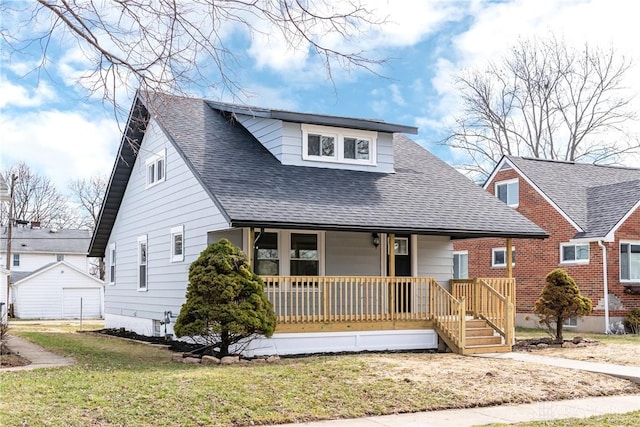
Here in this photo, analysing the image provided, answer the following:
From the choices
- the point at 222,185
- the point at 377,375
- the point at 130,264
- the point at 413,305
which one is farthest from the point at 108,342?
the point at 377,375

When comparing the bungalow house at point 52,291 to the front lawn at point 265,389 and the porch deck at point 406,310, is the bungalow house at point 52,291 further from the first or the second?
the front lawn at point 265,389

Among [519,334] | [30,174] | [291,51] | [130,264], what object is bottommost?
[519,334]

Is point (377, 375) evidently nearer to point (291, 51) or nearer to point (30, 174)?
point (291, 51)

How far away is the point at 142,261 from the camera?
67.0 ft

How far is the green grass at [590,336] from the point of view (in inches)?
726

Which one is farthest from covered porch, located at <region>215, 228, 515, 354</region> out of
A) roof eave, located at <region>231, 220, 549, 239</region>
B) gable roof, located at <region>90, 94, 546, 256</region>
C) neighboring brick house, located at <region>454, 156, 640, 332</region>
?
neighboring brick house, located at <region>454, 156, 640, 332</region>

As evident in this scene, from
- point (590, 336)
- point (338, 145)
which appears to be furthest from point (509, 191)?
point (338, 145)

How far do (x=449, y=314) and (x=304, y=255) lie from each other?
11.5 feet

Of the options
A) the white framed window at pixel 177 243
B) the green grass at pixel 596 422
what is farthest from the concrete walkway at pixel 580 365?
the white framed window at pixel 177 243

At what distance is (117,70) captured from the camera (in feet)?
27.9

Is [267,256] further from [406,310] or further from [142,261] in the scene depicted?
[142,261]

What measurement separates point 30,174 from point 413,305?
37.0m

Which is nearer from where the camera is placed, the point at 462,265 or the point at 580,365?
the point at 580,365

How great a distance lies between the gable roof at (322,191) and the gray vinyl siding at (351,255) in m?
1.20
